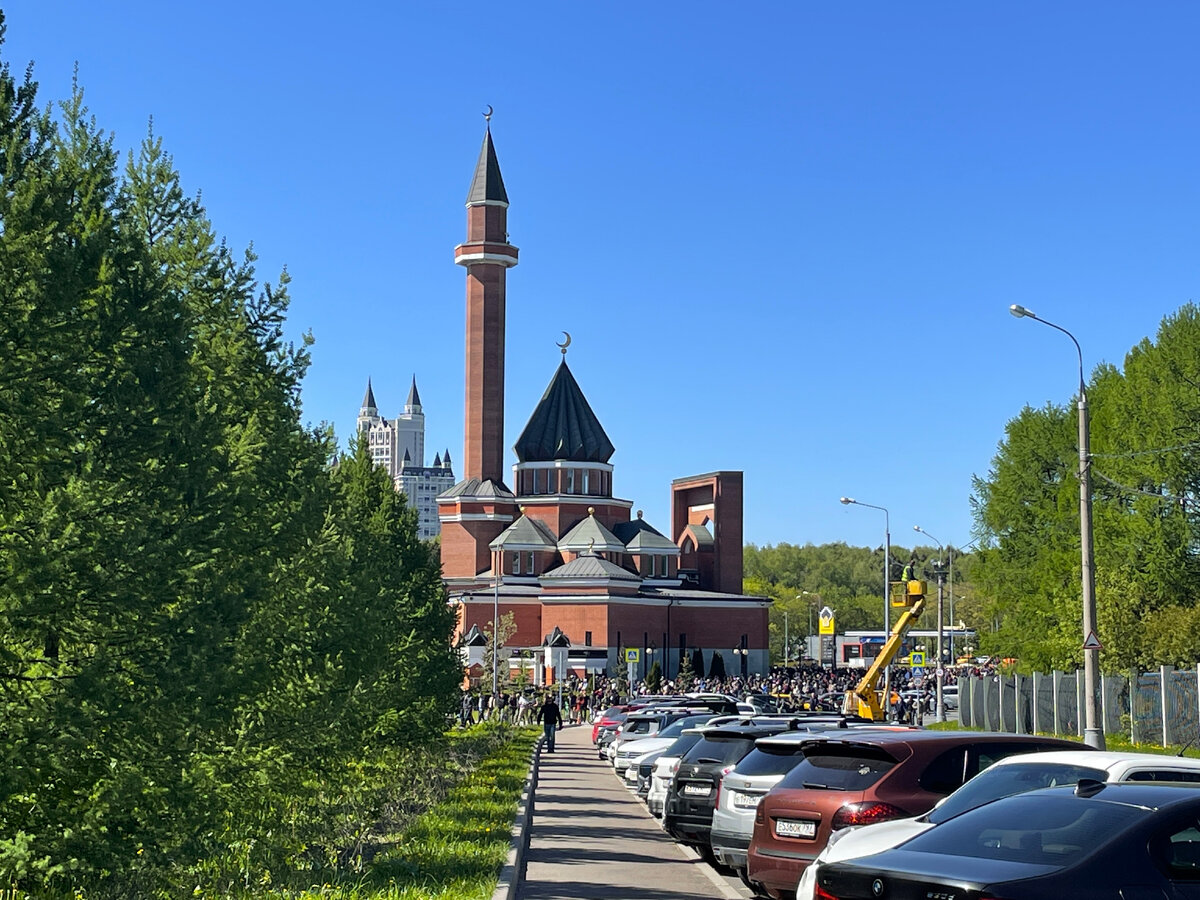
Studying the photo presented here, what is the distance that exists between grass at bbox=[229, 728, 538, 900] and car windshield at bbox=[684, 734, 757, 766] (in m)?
2.29

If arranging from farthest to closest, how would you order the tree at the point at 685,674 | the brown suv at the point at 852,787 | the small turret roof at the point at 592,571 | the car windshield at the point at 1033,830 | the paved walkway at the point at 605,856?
the small turret roof at the point at 592,571 < the tree at the point at 685,674 < the paved walkway at the point at 605,856 < the brown suv at the point at 852,787 < the car windshield at the point at 1033,830

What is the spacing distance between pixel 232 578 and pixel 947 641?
323 feet

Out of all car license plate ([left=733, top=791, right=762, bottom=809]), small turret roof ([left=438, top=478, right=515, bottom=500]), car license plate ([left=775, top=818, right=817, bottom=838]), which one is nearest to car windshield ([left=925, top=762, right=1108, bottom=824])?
car license plate ([left=775, top=818, right=817, bottom=838])

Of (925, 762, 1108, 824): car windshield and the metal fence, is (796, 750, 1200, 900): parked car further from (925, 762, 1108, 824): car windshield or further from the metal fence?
the metal fence

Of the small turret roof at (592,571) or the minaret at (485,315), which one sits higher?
the minaret at (485,315)

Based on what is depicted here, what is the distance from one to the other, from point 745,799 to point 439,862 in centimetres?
290

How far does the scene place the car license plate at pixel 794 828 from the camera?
1091 cm

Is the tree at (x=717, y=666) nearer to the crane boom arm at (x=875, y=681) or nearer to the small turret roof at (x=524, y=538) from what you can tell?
the small turret roof at (x=524, y=538)

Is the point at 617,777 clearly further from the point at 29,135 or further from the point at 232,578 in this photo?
the point at 29,135

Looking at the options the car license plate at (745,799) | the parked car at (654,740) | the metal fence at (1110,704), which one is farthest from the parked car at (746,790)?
the metal fence at (1110,704)

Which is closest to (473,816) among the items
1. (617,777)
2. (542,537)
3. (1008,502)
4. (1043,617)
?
(617,777)

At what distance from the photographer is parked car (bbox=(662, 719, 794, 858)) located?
1628 centimetres

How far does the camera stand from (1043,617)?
193 ft

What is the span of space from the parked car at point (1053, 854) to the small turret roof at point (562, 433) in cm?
9929
